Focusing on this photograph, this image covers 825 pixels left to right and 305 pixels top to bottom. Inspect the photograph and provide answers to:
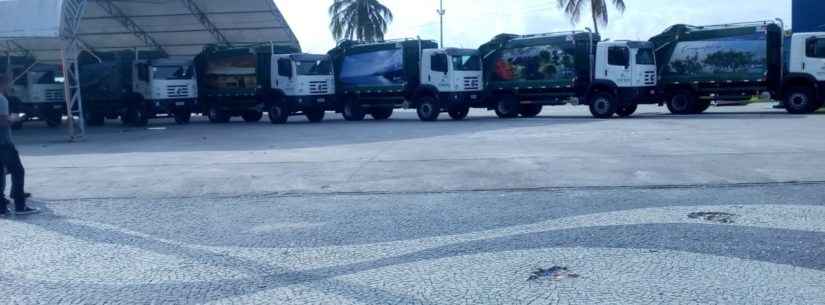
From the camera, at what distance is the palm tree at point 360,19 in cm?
4631

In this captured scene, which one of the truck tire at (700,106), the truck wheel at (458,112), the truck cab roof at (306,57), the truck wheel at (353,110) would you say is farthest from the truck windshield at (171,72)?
the truck tire at (700,106)

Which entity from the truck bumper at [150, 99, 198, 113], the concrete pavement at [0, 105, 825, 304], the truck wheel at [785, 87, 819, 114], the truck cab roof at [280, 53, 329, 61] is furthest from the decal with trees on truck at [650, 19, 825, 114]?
the truck bumper at [150, 99, 198, 113]

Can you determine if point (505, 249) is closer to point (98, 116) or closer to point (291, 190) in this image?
point (291, 190)

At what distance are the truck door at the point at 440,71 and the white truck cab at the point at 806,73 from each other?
11.0 meters

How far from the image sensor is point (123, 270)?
6.43 meters

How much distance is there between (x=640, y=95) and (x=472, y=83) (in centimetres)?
576

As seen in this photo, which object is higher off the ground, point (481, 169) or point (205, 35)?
point (205, 35)

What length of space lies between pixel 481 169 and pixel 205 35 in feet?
78.1

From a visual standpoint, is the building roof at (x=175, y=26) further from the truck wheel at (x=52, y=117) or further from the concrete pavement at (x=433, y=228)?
Answer: the concrete pavement at (x=433, y=228)

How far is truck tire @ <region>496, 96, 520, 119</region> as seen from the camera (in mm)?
28359

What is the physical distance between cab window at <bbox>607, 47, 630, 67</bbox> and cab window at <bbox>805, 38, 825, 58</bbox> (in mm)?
5461

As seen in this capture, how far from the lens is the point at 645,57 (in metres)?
26.5

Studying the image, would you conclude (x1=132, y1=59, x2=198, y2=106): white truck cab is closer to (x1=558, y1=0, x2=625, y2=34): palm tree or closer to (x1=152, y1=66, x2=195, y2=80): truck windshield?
(x1=152, y1=66, x2=195, y2=80): truck windshield

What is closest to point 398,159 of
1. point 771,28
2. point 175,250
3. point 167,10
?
point 175,250
